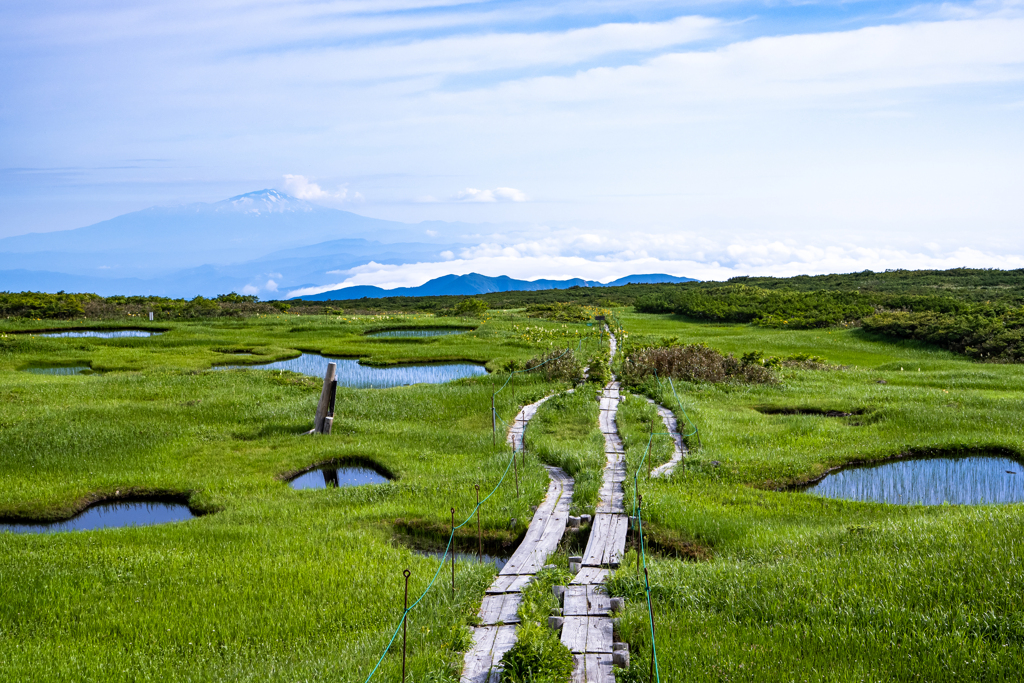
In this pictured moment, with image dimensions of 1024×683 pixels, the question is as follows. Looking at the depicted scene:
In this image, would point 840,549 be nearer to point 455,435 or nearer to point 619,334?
point 455,435

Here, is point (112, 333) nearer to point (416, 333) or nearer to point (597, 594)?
point (416, 333)

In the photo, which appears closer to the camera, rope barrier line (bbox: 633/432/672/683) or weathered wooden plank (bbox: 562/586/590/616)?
rope barrier line (bbox: 633/432/672/683)

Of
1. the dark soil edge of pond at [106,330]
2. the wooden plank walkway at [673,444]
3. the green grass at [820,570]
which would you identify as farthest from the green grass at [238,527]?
the dark soil edge of pond at [106,330]

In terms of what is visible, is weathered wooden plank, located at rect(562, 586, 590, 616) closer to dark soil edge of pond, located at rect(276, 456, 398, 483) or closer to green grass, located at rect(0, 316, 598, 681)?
green grass, located at rect(0, 316, 598, 681)

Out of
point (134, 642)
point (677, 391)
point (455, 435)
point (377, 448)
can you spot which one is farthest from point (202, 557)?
point (677, 391)

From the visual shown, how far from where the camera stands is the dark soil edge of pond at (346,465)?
58.5ft

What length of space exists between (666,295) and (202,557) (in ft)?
237

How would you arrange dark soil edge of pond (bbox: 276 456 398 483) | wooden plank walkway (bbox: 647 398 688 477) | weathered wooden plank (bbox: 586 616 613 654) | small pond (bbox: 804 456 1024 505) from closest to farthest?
weathered wooden plank (bbox: 586 616 613 654)
small pond (bbox: 804 456 1024 505)
wooden plank walkway (bbox: 647 398 688 477)
dark soil edge of pond (bbox: 276 456 398 483)

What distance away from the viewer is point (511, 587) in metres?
9.86

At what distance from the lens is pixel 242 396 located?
83.6 ft

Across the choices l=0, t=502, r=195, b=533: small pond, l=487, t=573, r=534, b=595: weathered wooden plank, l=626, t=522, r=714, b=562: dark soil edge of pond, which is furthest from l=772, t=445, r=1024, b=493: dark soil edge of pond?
l=0, t=502, r=195, b=533: small pond

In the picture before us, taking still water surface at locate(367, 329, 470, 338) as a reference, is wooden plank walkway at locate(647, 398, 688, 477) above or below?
below

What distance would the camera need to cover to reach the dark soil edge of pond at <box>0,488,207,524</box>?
1505cm

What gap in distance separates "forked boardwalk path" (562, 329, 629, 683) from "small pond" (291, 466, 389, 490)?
632 centimetres
